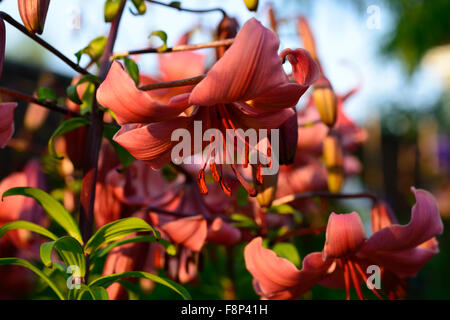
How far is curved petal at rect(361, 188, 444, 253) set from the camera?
0.48 m

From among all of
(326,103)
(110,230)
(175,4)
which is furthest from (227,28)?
(110,230)

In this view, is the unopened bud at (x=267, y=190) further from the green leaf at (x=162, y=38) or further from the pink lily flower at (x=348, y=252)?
the green leaf at (x=162, y=38)

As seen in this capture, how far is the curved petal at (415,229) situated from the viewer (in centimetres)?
48

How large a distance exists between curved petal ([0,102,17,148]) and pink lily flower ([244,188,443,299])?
0.81 feet

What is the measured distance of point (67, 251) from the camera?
397 millimetres

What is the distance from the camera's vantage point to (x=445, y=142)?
5.93m

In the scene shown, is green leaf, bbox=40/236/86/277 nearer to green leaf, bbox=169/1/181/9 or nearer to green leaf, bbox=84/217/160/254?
green leaf, bbox=84/217/160/254

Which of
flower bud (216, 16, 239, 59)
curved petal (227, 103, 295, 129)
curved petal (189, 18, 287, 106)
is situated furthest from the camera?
flower bud (216, 16, 239, 59)


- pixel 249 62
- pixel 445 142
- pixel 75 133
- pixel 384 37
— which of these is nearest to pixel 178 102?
pixel 249 62

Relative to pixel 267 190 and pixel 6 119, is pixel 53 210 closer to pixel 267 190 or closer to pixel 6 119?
pixel 6 119

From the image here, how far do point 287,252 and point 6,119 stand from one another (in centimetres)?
37

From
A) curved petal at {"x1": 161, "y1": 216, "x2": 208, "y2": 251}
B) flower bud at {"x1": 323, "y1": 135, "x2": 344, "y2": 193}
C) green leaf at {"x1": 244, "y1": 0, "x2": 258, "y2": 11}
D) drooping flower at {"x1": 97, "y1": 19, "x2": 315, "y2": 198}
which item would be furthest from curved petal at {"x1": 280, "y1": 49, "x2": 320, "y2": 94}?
flower bud at {"x1": 323, "y1": 135, "x2": 344, "y2": 193}

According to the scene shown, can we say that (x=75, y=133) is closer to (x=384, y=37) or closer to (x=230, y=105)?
(x=230, y=105)

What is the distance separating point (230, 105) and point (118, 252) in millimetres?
203
